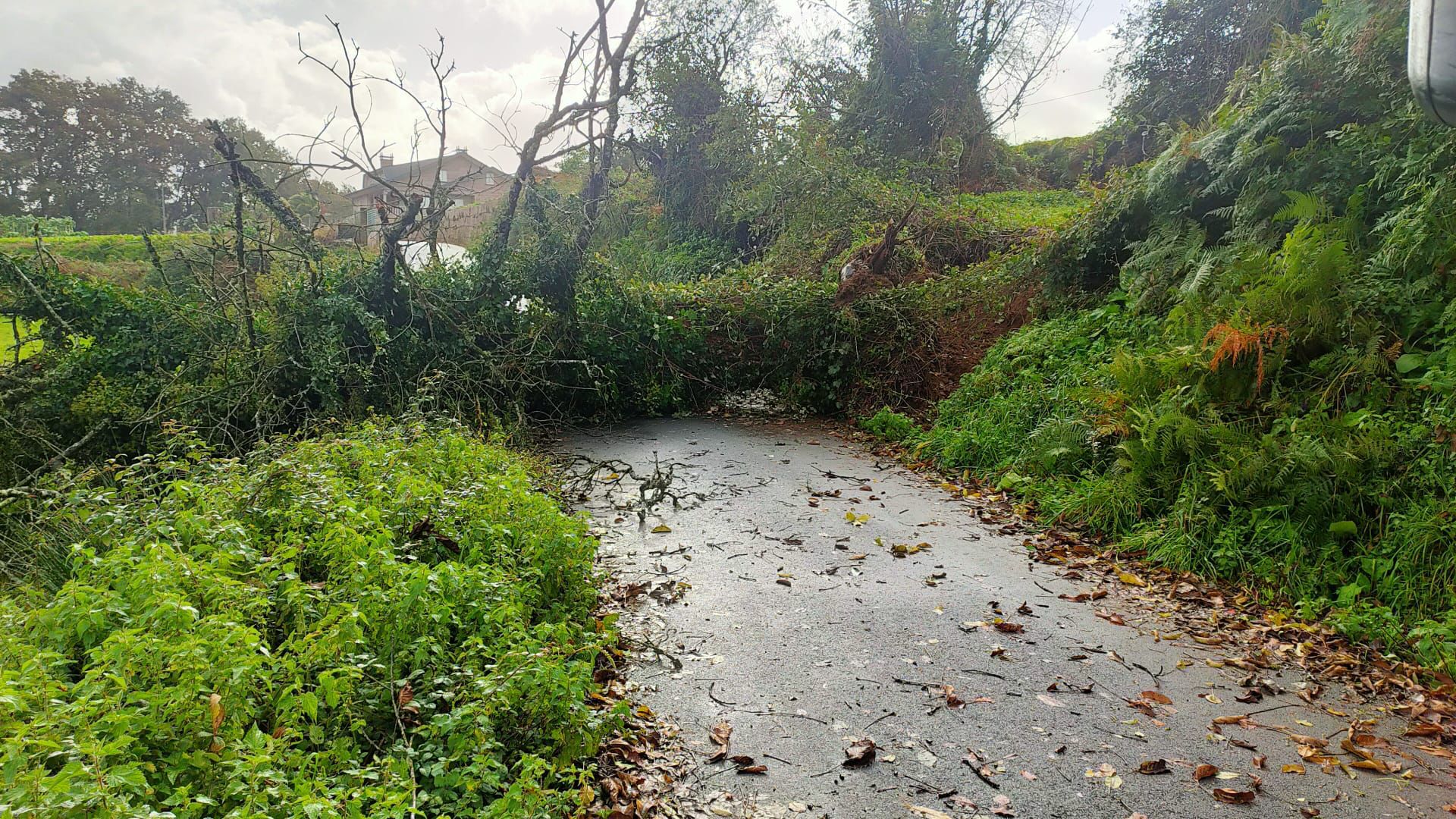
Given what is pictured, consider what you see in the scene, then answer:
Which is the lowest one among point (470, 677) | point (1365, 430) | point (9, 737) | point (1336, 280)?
point (470, 677)

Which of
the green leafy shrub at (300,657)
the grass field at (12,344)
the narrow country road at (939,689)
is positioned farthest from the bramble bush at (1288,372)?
the grass field at (12,344)

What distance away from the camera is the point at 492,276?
1046cm

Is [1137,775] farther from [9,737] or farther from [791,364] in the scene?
[791,364]

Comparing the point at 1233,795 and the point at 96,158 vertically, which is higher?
the point at 96,158

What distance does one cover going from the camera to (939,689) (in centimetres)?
382

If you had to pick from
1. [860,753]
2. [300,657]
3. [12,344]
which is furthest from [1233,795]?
[12,344]

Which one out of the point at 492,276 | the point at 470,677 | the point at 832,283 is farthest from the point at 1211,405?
the point at 492,276

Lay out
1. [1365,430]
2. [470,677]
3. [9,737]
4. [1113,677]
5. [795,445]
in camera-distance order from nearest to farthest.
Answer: [9,737] < [470,677] < [1113,677] < [1365,430] < [795,445]

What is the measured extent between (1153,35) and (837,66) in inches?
339

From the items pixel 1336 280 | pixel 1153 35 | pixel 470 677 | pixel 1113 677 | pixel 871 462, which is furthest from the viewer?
pixel 1153 35

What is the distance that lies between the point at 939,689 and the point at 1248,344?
13.4ft

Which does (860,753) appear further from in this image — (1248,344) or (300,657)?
(1248,344)

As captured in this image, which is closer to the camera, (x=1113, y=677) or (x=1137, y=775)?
(x=1137, y=775)

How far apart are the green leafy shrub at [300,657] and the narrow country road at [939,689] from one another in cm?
71
